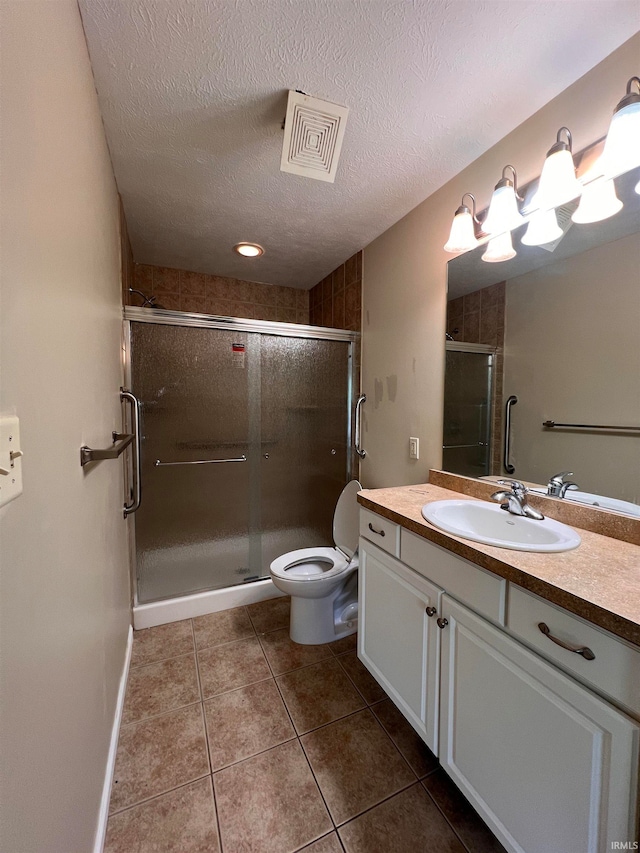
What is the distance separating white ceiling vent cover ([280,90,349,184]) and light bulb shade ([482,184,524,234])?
0.64 meters

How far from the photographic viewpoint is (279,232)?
2072mm

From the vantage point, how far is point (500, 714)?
2.81ft

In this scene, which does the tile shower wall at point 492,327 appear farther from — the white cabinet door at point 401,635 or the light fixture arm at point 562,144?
the white cabinet door at point 401,635

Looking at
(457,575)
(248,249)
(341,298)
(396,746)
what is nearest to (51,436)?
(457,575)

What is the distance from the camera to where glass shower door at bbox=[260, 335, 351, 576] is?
7.58 feet

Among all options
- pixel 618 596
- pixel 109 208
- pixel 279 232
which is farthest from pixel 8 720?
pixel 279 232

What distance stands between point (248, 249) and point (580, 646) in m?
2.47

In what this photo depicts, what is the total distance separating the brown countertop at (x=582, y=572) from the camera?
0.65 metres

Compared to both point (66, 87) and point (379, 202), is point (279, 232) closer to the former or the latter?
point (379, 202)

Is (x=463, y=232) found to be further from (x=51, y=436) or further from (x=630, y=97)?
(x=51, y=436)

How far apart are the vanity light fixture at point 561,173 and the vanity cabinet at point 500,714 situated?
47.6 inches

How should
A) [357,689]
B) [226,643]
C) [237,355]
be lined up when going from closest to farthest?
[357,689] < [226,643] < [237,355]

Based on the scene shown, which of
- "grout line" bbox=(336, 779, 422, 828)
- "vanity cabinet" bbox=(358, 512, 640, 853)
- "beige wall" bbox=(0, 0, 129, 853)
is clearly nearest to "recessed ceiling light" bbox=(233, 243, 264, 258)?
"beige wall" bbox=(0, 0, 129, 853)

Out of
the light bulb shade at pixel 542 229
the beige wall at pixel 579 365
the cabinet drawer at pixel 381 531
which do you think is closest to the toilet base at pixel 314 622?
the cabinet drawer at pixel 381 531
